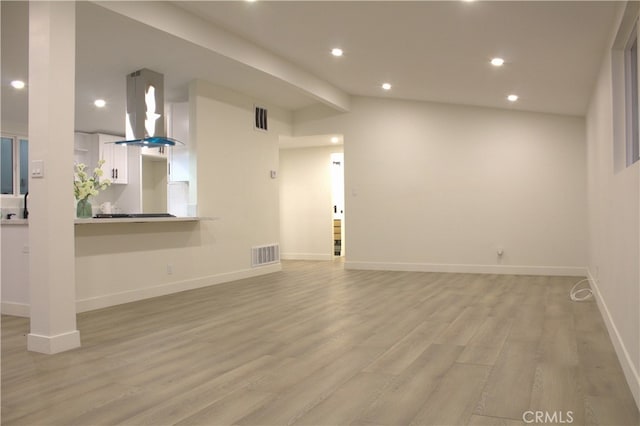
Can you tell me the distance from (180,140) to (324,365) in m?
4.55

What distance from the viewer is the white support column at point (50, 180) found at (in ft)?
11.3

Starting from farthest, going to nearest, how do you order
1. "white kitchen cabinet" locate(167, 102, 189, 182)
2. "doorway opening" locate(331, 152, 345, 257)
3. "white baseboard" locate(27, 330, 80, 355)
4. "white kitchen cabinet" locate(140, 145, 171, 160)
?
"doorway opening" locate(331, 152, 345, 257)
"white kitchen cabinet" locate(140, 145, 171, 160)
"white kitchen cabinet" locate(167, 102, 189, 182)
"white baseboard" locate(27, 330, 80, 355)

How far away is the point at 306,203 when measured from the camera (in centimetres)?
1016

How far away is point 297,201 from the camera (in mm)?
10258

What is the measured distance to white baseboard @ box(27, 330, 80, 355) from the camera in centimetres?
341

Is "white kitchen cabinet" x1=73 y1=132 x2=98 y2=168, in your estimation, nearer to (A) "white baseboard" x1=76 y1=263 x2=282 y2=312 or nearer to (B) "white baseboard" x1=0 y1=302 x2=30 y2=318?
(A) "white baseboard" x1=76 y1=263 x2=282 y2=312

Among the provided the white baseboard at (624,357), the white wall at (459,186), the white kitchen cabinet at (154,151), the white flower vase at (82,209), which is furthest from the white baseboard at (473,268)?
the white flower vase at (82,209)

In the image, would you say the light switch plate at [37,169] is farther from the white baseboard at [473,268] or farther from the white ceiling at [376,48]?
the white baseboard at [473,268]

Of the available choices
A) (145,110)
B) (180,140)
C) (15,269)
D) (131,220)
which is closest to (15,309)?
(15,269)

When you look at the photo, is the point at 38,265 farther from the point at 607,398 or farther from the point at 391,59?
the point at 391,59

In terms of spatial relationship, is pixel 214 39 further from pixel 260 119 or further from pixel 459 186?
pixel 459 186

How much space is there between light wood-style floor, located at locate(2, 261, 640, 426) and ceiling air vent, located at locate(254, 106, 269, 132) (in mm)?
3274

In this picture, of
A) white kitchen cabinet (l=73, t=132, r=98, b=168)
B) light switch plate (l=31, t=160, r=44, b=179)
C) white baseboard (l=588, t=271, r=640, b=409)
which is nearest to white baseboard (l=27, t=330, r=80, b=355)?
light switch plate (l=31, t=160, r=44, b=179)
